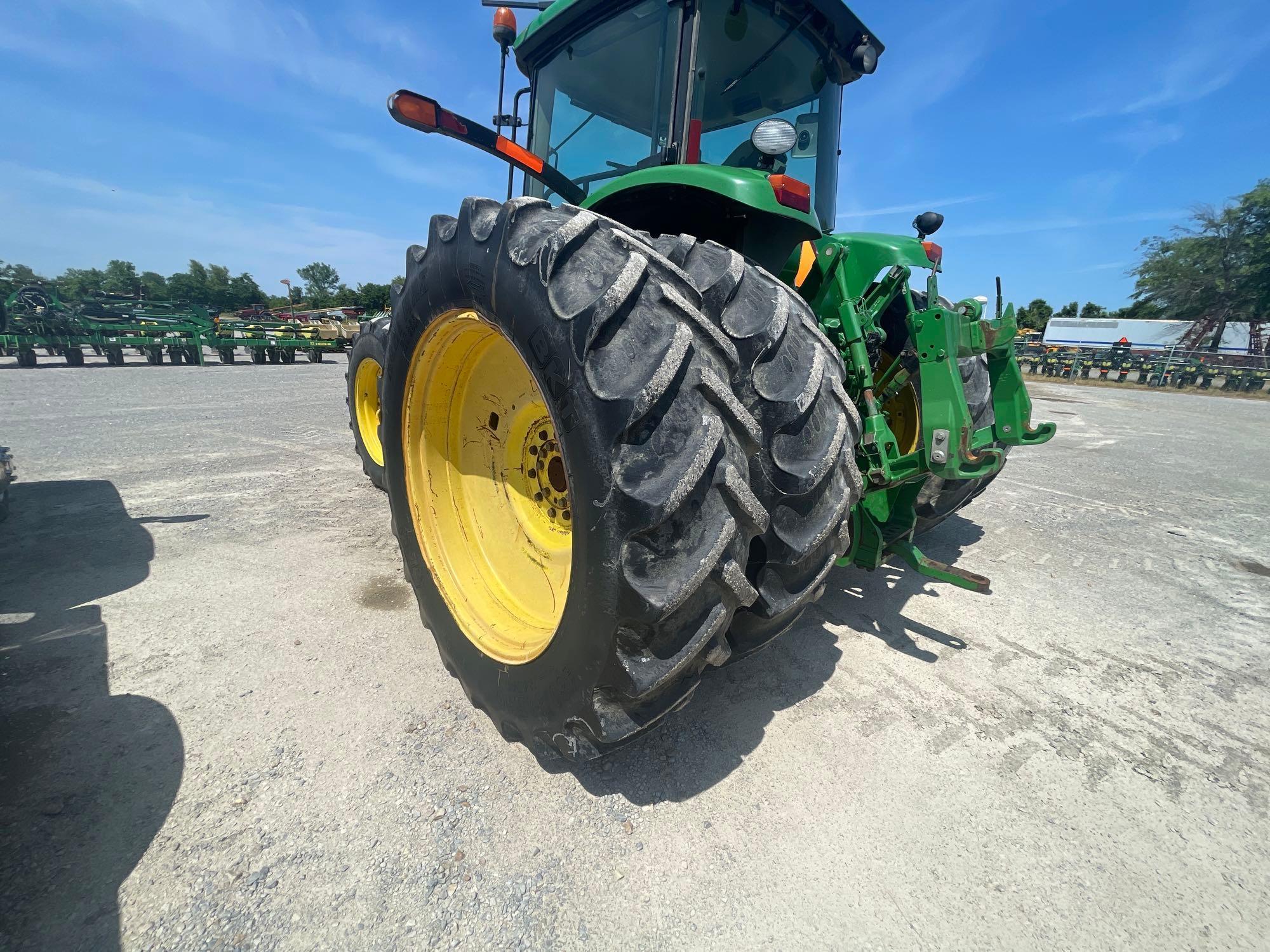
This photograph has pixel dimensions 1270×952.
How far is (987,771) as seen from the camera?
1573 millimetres

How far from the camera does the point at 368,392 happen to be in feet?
12.8

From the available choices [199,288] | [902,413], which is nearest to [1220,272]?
[902,413]

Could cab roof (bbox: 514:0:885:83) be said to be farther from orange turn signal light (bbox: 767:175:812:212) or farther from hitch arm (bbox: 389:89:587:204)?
orange turn signal light (bbox: 767:175:812:212)

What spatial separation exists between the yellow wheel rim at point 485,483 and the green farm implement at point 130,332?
40.0 feet

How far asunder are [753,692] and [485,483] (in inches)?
46.9

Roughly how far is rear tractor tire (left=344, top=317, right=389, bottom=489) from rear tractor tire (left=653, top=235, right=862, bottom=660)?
2620 millimetres

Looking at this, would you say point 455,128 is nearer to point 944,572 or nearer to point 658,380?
point 658,380

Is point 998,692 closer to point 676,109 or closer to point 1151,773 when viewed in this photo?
point 1151,773

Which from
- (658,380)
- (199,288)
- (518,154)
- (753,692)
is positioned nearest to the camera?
(658,380)

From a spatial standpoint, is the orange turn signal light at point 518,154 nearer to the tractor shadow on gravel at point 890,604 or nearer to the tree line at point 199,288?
the tractor shadow on gravel at point 890,604

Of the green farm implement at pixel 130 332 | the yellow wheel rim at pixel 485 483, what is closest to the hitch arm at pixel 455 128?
the yellow wheel rim at pixel 485 483

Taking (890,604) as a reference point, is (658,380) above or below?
above

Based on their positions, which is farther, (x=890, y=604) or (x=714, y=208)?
(x=890, y=604)

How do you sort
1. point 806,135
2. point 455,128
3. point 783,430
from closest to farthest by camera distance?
point 783,430
point 455,128
point 806,135
